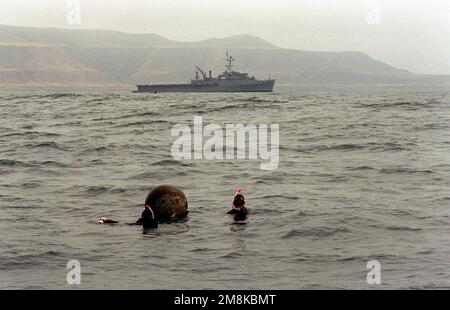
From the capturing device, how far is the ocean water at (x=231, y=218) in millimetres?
12188

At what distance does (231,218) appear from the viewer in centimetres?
1770

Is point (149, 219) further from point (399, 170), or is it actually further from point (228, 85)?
point (228, 85)

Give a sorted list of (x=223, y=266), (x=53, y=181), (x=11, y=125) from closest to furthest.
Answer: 1. (x=223, y=266)
2. (x=53, y=181)
3. (x=11, y=125)

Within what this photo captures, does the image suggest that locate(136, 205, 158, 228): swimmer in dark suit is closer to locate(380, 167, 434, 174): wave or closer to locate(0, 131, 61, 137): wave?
locate(380, 167, 434, 174): wave

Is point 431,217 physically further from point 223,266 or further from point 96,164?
point 96,164

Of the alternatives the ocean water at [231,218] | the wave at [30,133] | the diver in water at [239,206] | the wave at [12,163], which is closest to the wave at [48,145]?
the ocean water at [231,218]

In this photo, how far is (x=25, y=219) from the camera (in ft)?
58.9

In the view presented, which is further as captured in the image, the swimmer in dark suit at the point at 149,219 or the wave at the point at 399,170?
the wave at the point at 399,170

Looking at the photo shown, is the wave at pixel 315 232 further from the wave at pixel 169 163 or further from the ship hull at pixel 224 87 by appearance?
the ship hull at pixel 224 87

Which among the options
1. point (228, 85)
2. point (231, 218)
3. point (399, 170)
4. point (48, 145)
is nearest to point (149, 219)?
point (231, 218)

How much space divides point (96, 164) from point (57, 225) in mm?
12548

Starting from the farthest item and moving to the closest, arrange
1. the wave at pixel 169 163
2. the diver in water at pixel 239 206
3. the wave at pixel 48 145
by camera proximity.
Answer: the wave at pixel 48 145
the wave at pixel 169 163
the diver in water at pixel 239 206

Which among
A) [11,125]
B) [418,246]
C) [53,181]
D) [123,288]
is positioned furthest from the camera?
[11,125]
